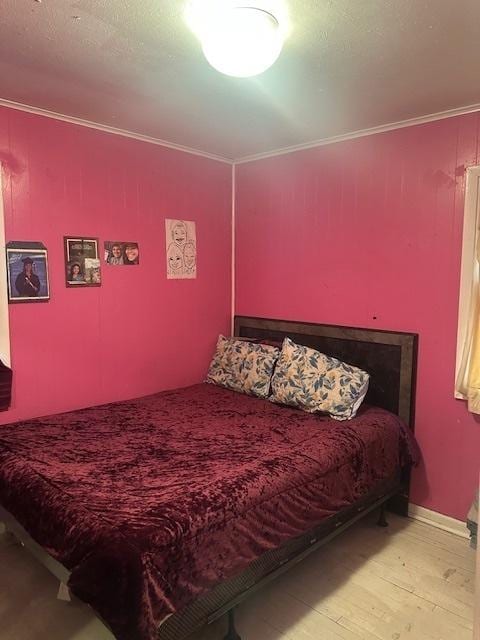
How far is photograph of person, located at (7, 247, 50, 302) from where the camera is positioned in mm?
2461

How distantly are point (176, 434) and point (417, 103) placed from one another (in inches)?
82.4

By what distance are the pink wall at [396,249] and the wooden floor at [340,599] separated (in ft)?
1.54

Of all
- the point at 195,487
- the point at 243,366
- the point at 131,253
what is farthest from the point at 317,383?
the point at 131,253

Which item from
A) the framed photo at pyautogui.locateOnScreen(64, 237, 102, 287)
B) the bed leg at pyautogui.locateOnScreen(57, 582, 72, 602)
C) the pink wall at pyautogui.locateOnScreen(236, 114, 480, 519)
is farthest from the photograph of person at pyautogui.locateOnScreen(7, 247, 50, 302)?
the pink wall at pyautogui.locateOnScreen(236, 114, 480, 519)

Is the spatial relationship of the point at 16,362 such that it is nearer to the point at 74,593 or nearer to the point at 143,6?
the point at 74,593

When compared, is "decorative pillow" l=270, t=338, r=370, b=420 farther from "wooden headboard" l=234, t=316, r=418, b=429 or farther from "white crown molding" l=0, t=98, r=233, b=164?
"white crown molding" l=0, t=98, r=233, b=164

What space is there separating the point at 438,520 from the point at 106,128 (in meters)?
3.04

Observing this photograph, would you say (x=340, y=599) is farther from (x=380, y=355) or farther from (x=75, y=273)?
(x=75, y=273)

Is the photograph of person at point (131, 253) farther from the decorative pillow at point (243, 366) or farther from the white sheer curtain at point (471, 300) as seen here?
the white sheer curtain at point (471, 300)

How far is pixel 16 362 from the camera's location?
2.51m

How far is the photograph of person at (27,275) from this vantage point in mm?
2461

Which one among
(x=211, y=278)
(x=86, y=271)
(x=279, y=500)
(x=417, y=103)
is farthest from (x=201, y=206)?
(x=279, y=500)

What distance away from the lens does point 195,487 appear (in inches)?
68.9

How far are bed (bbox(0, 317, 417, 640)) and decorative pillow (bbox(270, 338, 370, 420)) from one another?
8 cm
